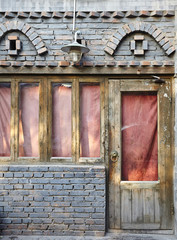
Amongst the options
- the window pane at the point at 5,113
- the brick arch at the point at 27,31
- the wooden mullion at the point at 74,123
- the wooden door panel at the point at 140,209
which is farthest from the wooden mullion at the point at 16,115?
the wooden door panel at the point at 140,209

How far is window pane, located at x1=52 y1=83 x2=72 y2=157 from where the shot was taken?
14.7 ft

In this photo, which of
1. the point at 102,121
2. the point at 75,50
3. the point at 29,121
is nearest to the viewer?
the point at 75,50

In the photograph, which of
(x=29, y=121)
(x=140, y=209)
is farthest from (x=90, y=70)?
(x=140, y=209)

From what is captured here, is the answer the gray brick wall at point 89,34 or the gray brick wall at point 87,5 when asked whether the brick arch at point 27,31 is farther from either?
the gray brick wall at point 87,5

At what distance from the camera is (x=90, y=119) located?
4469mm

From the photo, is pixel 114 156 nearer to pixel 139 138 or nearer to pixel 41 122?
pixel 139 138

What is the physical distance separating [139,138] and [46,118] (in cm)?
167

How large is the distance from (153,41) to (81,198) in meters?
2.93

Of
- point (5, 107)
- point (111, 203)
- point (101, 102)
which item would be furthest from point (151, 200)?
point (5, 107)

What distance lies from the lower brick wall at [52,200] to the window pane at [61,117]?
44 cm

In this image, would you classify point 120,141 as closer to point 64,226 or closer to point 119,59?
point 119,59

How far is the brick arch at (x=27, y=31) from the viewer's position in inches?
168

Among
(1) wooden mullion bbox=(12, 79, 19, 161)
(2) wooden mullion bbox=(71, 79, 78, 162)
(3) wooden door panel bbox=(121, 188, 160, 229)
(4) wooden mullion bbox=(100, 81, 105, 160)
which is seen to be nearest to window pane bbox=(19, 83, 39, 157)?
(1) wooden mullion bbox=(12, 79, 19, 161)

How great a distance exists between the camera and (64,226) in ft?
14.1
